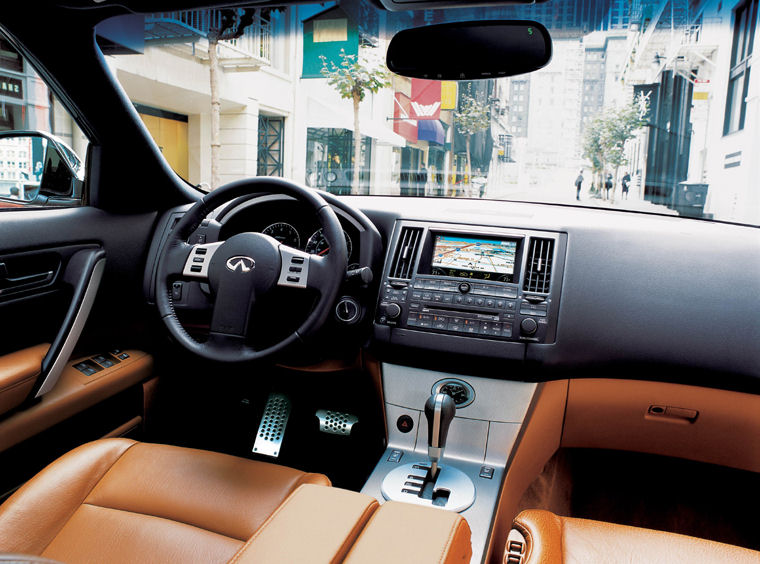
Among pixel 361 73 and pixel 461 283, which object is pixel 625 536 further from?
pixel 361 73

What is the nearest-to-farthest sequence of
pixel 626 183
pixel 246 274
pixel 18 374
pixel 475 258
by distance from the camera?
pixel 246 274 < pixel 18 374 < pixel 475 258 < pixel 626 183

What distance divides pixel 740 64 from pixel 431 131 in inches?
43.7

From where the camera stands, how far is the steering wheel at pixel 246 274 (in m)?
1.61

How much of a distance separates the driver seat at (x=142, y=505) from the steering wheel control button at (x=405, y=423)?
2.09 feet

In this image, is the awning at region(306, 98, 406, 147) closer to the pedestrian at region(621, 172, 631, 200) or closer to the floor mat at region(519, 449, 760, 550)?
the pedestrian at region(621, 172, 631, 200)

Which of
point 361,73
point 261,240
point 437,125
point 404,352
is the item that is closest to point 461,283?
point 404,352

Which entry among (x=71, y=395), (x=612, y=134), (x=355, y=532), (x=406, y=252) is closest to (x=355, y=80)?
(x=406, y=252)

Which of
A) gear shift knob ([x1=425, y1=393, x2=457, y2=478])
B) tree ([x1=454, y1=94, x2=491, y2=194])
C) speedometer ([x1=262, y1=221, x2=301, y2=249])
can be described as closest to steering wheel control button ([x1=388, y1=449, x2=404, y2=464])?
gear shift knob ([x1=425, y1=393, x2=457, y2=478])

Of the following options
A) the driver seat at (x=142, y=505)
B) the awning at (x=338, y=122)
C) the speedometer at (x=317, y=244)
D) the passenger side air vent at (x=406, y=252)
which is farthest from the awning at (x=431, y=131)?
the driver seat at (x=142, y=505)

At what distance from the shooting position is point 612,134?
2.28m

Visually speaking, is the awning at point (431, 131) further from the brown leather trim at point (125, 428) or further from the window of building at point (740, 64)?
the brown leather trim at point (125, 428)

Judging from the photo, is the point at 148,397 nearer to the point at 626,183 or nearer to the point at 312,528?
the point at 312,528

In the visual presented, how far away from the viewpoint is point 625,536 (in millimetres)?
1303

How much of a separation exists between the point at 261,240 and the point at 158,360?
3.20ft
